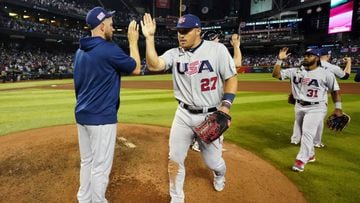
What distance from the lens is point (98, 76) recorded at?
3.06 meters

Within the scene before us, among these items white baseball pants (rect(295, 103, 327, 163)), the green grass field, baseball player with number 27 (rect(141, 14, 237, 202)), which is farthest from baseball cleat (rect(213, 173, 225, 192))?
white baseball pants (rect(295, 103, 327, 163))

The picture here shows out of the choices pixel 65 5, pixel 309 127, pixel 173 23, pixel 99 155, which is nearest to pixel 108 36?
pixel 99 155

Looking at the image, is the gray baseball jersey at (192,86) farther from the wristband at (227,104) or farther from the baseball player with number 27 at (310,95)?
the baseball player with number 27 at (310,95)

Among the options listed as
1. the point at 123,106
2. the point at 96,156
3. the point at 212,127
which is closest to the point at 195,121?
the point at 212,127

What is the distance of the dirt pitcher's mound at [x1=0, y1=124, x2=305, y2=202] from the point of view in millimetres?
3895

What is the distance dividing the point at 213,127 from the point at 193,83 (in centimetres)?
62

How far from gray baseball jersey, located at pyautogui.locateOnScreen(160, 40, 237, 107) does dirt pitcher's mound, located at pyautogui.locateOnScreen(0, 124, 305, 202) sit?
1399 mm

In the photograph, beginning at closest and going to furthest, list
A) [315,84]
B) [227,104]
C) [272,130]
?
[227,104] < [315,84] < [272,130]

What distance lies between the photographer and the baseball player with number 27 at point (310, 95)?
5008 mm

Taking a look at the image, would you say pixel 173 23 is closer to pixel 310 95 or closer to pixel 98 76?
pixel 310 95

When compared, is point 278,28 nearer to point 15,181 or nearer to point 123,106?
point 123,106

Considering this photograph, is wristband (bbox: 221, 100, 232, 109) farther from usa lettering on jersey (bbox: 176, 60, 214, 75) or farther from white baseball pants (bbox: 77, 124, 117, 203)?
white baseball pants (bbox: 77, 124, 117, 203)

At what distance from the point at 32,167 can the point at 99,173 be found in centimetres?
221

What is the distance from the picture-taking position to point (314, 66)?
5.32 metres
